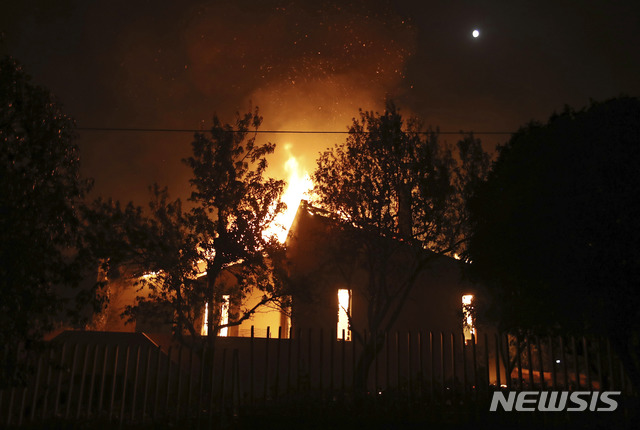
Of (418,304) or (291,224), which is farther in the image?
(291,224)

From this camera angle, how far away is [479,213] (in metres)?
13.2

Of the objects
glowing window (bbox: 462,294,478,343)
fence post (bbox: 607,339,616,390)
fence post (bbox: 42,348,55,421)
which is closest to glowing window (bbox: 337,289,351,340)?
glowing window (bbox: 462,294,478,343)

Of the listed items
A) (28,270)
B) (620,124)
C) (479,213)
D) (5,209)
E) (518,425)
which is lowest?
(518,425)

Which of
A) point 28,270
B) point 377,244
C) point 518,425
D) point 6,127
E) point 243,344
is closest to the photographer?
point 28,270

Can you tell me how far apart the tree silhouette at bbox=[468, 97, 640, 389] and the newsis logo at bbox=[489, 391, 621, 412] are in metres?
0.74

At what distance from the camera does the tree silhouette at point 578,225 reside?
10102mm

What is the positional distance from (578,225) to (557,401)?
3.67 metres

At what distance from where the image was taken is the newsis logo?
411 inches

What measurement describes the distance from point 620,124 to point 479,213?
386 centimetres

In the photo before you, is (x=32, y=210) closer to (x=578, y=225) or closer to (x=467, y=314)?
(x=578, y=225)

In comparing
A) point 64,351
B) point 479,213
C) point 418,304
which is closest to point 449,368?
point 418,304

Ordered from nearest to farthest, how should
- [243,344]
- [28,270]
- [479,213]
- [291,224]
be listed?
[28,270]
[479,213]
[243,344]
[291,224]

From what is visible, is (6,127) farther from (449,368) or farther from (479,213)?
(449,368)

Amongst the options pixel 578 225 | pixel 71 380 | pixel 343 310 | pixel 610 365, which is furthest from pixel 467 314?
pixel 71 380
